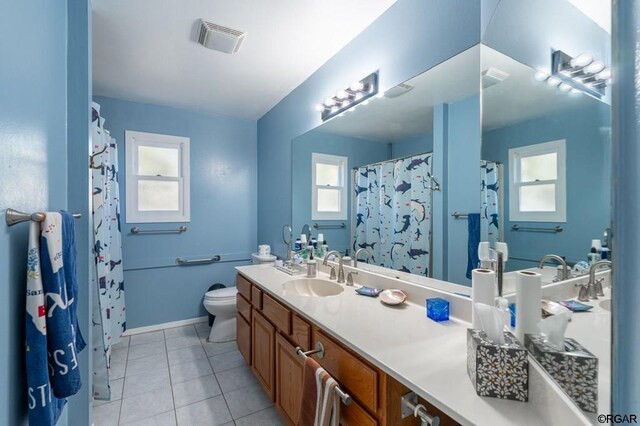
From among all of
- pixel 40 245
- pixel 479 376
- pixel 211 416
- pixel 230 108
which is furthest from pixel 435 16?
pixel 211 416

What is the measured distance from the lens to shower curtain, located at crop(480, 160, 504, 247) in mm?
1083

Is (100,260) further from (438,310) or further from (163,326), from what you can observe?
(438,310)

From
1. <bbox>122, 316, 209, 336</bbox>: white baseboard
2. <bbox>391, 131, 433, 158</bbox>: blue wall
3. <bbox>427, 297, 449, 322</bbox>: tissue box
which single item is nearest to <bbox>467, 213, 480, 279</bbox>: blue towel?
<bbox>427, 297, 449, 322</bbox>: tissue box

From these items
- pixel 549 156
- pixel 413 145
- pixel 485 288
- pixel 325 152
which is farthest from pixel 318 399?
pixel 325 152

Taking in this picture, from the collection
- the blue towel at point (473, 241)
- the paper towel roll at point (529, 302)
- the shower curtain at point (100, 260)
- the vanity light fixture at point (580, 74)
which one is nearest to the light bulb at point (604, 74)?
the vanity light fixture at point (580, 74)

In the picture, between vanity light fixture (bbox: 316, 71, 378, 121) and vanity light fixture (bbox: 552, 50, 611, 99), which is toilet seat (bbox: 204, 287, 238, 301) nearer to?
vanity light fixture (bbox: 316, 71, 378, 121)

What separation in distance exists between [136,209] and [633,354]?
3.45 meters

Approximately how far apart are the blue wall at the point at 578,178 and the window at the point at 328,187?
1282mm

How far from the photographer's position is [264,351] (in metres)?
1.80

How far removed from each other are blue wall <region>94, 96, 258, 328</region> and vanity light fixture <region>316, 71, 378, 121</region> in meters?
0.90

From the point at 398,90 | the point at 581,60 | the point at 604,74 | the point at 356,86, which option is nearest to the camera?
the point at 604,74

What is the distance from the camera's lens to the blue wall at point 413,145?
153 centimetres

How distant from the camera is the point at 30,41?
89cm

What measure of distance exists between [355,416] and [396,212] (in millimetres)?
1106
